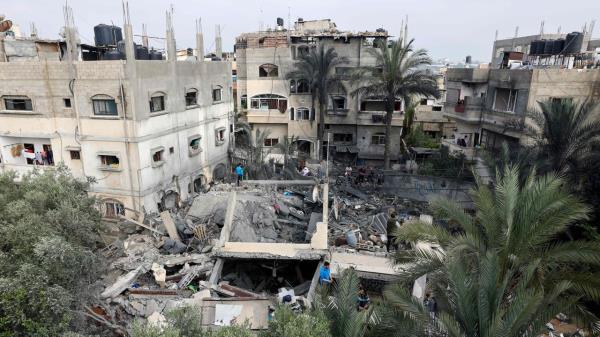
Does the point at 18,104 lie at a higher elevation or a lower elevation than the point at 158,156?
higher

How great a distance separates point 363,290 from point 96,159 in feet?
47.9

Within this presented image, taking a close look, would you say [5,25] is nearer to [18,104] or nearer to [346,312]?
[18,104]

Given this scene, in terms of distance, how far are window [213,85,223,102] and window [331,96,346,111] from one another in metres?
9.18

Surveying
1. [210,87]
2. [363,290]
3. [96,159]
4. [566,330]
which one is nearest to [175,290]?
[363,290]

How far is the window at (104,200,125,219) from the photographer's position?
20109 millimetres

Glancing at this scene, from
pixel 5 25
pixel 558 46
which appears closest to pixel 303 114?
pixel 558 46

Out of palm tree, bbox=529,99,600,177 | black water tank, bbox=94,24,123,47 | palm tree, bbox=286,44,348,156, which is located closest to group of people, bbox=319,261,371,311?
palm tree, bbox=529,99,600,177

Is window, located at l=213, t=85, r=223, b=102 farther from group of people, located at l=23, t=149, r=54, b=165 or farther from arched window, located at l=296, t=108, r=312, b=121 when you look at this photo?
group of people, located at l=23, t=149, r=54, b=165

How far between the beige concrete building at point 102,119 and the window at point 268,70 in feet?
30.0

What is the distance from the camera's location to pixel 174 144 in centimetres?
2205

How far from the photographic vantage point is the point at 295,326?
5969 millimetres

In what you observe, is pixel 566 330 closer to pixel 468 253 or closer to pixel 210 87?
pixel 468 253

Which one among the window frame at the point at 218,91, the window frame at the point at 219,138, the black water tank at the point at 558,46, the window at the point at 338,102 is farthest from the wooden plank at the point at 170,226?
the black water tank at the point at 558,46

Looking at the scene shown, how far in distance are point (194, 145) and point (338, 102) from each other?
12.6 m
